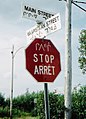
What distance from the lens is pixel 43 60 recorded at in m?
5.68

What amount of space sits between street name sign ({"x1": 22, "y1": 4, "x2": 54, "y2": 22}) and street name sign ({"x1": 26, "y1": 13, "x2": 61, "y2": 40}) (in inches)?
4.2

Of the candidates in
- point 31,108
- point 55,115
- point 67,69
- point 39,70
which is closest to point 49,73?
point 39,70

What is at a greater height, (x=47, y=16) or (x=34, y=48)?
(x=47, y=16)

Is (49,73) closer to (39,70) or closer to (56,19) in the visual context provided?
(39,70)

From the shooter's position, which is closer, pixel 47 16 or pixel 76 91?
pixel 47 16

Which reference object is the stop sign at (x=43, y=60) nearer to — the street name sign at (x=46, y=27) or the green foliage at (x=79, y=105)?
the street name sign at (x=46, y=27)

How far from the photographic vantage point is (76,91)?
2686 centimetres

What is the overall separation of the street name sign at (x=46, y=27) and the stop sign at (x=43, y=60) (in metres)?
0.32

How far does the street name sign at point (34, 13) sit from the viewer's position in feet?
20.5

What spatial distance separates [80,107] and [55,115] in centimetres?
182

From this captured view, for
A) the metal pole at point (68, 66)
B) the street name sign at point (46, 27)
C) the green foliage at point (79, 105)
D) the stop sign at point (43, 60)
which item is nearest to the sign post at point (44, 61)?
the stop sign at point (43, 60)

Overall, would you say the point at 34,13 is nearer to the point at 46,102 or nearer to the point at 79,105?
the point at 46,102

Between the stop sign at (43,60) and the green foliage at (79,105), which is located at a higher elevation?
the stop sign at (43,60)

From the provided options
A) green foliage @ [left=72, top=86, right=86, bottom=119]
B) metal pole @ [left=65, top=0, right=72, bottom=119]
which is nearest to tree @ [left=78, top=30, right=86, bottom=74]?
green foliage @ [left=72, top=86, right=86, bottom=119]
